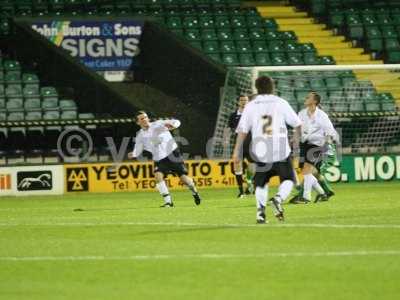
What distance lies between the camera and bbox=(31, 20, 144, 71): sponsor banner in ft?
112

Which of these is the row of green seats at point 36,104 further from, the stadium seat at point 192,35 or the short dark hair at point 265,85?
the short dark hair at point 265,85

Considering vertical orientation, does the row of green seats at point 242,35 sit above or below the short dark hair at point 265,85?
above

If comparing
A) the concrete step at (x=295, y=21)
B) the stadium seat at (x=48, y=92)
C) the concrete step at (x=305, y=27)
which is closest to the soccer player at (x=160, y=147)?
the stadium seat at (x=48, y=92)

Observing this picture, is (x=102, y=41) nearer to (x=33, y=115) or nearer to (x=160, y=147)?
(x=33, y=115)

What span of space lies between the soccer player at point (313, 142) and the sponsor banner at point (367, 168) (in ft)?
25.1

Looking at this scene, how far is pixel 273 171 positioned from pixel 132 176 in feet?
42.9

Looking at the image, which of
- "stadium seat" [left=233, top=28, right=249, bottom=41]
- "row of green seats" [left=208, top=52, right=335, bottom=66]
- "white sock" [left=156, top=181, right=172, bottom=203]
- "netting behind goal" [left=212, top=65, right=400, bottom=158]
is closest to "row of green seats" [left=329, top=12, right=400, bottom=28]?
"row of green seats" [left=208, top=52, right=335, bottom=66]

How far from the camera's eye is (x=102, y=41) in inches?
1353

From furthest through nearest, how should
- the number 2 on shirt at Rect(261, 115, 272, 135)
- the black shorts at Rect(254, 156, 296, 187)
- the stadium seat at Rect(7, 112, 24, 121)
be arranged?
the stadium seat at Rect(7, 112, 24, 121), the black shorts at Rect(254, 156, 296, 187), the number 2 on shirt at Rect(261, 115, 272, 135)

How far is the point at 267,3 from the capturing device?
3925cm

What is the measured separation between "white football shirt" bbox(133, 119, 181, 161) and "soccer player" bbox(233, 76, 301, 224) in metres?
6.66

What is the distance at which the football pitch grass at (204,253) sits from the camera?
10047mm

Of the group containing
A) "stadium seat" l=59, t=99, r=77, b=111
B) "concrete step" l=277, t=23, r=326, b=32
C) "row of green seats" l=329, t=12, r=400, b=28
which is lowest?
"stadium seat" l=59, t=99, r=77, b=111

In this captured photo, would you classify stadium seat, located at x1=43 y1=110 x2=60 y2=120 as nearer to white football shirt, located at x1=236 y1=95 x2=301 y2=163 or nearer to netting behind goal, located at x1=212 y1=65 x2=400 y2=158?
netting behind goal, located at x1=212 y1=65 x2=400 y2=158
